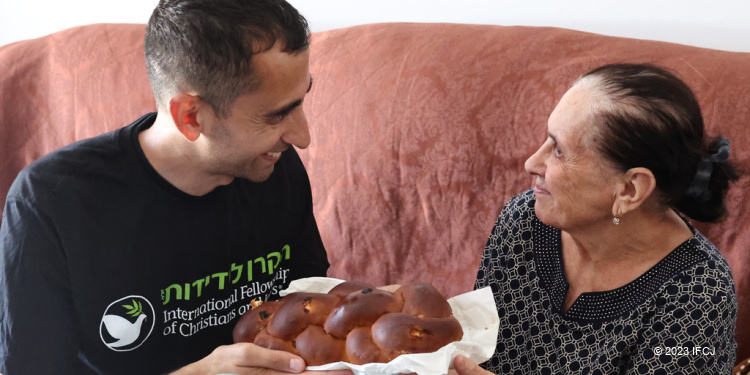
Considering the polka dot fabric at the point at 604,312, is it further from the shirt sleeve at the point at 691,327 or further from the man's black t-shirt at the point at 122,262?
the man's black t-shirt at the point at 122,262

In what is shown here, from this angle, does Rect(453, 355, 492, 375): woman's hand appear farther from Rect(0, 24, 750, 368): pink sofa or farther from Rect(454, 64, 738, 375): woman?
Rect(0, 24, 750, 368): pink sofa

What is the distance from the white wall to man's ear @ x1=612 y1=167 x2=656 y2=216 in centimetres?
89

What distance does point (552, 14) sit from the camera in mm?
2289

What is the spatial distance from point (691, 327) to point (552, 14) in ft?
3.88

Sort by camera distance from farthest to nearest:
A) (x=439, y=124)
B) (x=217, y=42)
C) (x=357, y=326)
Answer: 1. (x=439, y=124)
2. (x=217, y=42)
3. (x=357, y=326)

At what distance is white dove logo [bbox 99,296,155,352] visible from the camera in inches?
60.0

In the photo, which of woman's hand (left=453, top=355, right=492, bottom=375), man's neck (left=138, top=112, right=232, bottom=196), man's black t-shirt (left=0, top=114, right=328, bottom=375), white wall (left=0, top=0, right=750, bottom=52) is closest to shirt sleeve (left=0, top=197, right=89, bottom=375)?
man's black t-shirt (left=0, top=114, right=328, bottom=375)

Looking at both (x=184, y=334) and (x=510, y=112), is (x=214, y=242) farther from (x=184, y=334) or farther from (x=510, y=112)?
(x=510, y=112)

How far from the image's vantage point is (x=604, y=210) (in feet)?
5.01

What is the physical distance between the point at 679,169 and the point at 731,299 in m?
0.27

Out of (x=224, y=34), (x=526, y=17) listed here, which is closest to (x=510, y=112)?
(x=526, y=17)

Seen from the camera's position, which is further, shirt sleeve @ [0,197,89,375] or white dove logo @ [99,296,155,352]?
white dove logo @ [99,296,155,352]

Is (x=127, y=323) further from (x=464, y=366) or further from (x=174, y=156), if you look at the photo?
(x=464, y=366)

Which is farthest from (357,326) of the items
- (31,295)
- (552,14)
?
(552,14)
